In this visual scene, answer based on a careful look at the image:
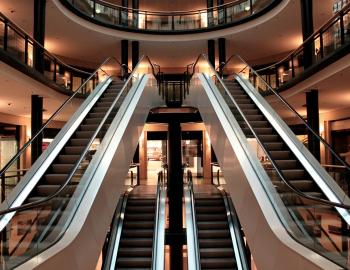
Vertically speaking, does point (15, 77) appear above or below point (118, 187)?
above

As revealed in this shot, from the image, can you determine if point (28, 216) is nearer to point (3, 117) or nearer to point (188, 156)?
point (3, 117)

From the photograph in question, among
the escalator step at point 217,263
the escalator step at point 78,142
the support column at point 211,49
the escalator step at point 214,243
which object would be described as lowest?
the escalator step at point 217,263

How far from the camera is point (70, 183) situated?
6.05 metres

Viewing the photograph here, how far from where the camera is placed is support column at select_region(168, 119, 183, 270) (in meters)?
15.6

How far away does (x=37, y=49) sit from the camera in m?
13.2

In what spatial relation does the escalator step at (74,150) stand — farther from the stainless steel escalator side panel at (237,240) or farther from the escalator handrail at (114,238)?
the stainless steel escalator side panel at (237,240)

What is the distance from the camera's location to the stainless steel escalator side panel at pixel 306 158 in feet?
20.5

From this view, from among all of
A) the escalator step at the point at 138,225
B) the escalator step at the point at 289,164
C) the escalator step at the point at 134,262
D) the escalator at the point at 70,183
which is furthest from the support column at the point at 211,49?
the escalator step at the point at 289,164

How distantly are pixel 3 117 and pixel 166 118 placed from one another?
754 centimetres

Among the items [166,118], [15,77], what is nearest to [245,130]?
[15,77]

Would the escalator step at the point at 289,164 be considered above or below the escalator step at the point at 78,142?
below

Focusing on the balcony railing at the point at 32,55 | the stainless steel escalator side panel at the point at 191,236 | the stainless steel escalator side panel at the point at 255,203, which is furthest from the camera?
the stainless steel escalator side panel at the point at 191,236

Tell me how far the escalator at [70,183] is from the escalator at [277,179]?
234cm

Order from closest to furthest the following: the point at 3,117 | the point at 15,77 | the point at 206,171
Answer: the point at 15,77 < the point at 3,117 < the point at 206,171
